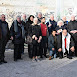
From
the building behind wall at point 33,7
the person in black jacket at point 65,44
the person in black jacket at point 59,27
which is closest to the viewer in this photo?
the person in black jacket at point 65,44

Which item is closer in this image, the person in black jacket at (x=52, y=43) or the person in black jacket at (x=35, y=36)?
the person in black jacket at (x=35, y=36)

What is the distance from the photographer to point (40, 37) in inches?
253

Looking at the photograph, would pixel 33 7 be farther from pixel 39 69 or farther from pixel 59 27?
pixel 39 69

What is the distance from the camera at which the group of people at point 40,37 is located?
6.25 m

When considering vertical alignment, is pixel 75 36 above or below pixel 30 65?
above

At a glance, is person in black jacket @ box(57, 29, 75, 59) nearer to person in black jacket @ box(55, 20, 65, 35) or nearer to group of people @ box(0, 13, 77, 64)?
group of people @ box(0, 13, 77, 64)

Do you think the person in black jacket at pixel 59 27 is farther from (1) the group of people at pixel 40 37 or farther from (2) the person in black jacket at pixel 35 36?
(2) the person in black jacket at pixel 35 36

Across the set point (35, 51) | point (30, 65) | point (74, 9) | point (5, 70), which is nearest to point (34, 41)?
point (35, 51)

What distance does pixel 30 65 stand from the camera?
5.80 m

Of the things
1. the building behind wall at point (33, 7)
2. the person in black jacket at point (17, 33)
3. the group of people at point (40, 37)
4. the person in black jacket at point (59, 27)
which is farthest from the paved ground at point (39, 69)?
the building behind wall at point (33, 7)

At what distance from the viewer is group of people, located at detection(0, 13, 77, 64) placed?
6.25 m

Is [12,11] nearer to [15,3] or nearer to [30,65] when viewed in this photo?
[15,3]

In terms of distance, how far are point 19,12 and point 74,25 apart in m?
3.80

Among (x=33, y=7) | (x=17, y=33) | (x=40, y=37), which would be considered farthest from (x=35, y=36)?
(x=33, y=7)
